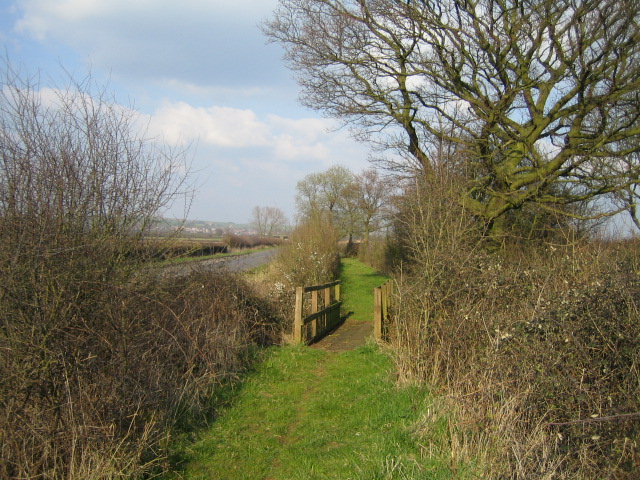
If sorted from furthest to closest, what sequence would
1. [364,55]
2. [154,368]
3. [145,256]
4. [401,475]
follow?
1. [364,55]
2. [145,256]
3. [154,368]
4. [401,475]

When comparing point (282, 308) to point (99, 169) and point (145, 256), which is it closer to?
point (145, 256)

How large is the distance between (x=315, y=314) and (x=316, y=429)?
577 cm

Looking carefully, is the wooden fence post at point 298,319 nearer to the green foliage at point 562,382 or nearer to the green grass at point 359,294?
the green foliage at point 562,382

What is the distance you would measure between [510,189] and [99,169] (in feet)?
30.6

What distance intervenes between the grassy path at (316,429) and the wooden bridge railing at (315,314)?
1.88m

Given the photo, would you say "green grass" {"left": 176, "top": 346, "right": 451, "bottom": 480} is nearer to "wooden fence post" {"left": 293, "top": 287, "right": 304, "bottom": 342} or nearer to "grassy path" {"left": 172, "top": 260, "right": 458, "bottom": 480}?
"grassy path" {"left": 172, "top": 260, "right": 458, "bottom": 480}

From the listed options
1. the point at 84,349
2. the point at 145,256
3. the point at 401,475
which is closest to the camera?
the point at 401,475

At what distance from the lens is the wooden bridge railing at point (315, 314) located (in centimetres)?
1073

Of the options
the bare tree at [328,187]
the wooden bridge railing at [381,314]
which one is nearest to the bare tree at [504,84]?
the wooden bridge railing at [381,314]

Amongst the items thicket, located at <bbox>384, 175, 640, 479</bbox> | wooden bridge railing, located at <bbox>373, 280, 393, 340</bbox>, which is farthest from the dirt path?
thicket, located at <bbox>384, 175, 640, 479</bbox>

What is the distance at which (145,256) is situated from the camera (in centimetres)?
678

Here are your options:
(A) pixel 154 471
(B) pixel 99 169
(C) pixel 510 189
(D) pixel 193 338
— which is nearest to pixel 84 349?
(A) pixel 154 471

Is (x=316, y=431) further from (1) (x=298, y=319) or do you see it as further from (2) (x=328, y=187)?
(2) (x=328, y=187)

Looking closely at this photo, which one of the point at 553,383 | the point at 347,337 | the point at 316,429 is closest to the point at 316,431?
the point at 316,429
